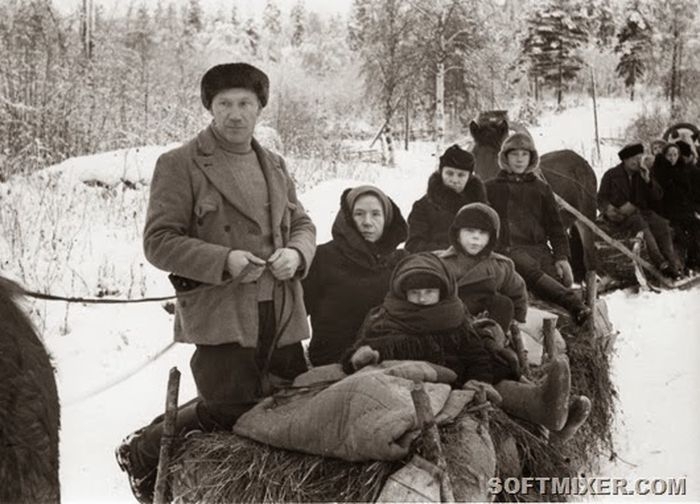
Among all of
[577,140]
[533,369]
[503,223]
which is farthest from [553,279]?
[577,140]

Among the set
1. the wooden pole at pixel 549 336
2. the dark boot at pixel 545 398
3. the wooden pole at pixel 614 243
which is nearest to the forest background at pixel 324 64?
the wooden pole at pixel 614 243

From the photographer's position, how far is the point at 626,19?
11570 mm

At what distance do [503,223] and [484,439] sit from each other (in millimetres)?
2932

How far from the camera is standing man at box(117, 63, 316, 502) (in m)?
2.85

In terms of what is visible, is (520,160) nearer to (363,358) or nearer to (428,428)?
(363,358)

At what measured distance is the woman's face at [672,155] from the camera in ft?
25.7

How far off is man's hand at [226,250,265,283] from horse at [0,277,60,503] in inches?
30.1

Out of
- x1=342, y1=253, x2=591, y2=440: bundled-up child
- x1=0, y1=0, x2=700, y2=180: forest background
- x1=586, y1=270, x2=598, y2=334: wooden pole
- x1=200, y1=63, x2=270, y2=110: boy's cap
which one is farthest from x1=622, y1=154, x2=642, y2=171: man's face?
x1=200, y1=63, x2=270, y2=110: boy's cap

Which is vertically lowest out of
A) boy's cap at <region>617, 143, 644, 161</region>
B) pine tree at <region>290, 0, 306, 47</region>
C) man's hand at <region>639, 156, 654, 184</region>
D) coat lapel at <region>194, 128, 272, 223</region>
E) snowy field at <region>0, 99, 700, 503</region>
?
snowy field at <region>0, 99, 700, 503</region>

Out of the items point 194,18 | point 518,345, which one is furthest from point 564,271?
point 194,18

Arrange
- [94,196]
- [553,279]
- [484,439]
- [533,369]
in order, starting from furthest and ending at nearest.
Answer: [94,196]
[553,279]
[533,369]
[484,439]

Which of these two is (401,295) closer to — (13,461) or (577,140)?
(13,461)

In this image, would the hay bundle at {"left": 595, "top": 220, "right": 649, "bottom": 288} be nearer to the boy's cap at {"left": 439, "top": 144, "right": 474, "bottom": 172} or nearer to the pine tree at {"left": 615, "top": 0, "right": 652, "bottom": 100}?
the boy's cap at {"left": 439, "top": 144, "right": 474, "bottom": 172}

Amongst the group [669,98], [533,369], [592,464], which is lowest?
[592,464]
